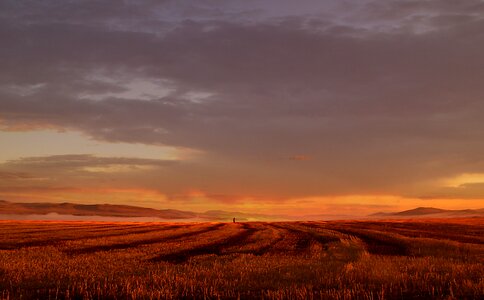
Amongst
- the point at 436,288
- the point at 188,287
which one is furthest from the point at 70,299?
the point at 436,288

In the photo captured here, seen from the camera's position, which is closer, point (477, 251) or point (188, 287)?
point (188, 287)

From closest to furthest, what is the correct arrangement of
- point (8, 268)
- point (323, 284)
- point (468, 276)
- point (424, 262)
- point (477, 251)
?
point (323, 284)
point (468, 276)
point (8, 268)
point (424, 262)
point (477, 251)

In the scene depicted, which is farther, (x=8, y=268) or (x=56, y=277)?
(x=8, y=268)

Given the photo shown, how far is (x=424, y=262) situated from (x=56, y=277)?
16.0m

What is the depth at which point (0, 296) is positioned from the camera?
14.0 metres

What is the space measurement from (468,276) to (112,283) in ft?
42.5

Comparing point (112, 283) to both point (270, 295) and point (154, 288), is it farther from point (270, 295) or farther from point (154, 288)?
point (270, 295)

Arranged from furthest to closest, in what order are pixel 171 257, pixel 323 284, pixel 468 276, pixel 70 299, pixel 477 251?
pixel 477 251 < pixel 171 257 < pixel 468 276 < pixel 323 284 < pixel 70 299

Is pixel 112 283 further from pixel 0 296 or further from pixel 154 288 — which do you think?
pixel 0 296

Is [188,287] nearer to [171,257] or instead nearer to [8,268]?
[8,268]

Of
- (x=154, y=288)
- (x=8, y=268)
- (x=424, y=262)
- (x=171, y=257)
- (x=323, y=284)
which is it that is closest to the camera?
(x=154, y=288)

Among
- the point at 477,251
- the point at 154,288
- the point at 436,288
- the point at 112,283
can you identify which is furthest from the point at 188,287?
the point at 477,251

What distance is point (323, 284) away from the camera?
15.7m

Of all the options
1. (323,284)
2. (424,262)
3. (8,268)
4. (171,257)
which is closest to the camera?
(323,284)
